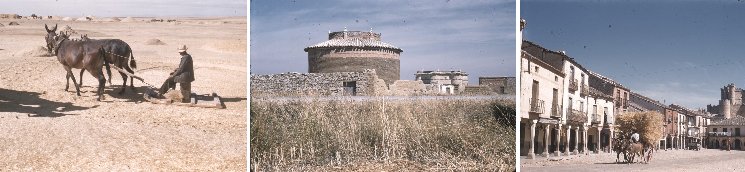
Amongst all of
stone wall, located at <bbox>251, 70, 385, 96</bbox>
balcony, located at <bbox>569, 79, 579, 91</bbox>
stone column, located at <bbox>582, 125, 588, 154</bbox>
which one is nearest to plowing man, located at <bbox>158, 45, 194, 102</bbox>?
stone wall, located at <bbox>251, 70, 385, 96</bbox>

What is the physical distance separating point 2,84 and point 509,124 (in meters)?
5.23

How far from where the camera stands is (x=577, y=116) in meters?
7.60

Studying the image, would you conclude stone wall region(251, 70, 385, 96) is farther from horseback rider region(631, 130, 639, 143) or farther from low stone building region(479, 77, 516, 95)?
horseback rider region(631, 130, 639, 143)

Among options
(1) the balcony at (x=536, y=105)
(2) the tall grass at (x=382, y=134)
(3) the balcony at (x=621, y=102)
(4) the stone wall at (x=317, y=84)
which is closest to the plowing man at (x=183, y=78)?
(2) the tall grass at (x=382, y=134)

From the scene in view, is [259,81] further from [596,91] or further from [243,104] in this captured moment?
[596,91]

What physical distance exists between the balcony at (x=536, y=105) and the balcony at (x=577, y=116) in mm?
280

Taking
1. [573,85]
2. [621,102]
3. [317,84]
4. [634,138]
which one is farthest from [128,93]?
[634,138]

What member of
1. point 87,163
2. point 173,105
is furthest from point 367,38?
point 87,163

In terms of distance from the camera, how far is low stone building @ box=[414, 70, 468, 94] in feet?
29.8

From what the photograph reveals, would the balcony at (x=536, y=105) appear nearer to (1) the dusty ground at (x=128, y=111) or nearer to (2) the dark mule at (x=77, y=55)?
(1) the dusty ground at (x=128, y=111)

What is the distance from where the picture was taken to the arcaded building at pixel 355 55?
9.19 metres

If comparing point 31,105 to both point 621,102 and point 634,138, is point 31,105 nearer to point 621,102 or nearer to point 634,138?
point 621,102

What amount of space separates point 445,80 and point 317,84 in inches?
61.6

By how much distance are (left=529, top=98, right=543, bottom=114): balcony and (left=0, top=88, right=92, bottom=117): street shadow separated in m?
4.19
